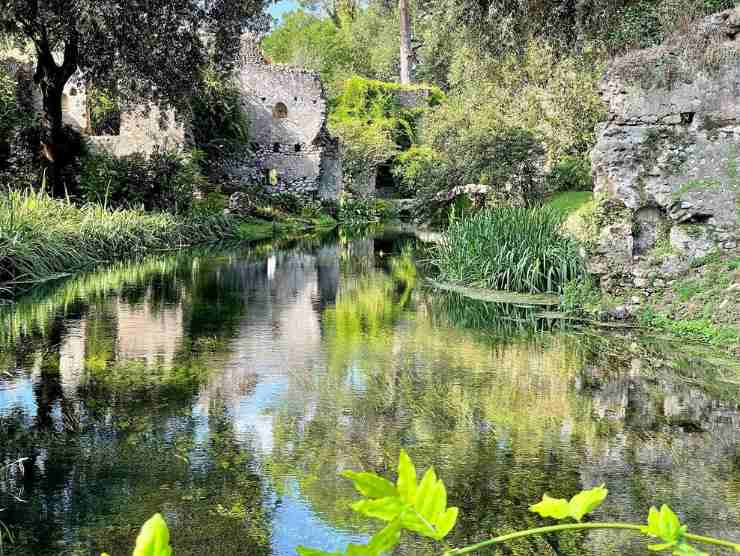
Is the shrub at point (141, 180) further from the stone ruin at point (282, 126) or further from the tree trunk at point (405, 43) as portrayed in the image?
the tree trunk at point (405, 43)

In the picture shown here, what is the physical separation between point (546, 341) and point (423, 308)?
3.16 m

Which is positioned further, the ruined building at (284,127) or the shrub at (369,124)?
the shrub at (369,124)

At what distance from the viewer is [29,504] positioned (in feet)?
17.5

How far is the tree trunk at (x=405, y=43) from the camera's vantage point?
50800mm

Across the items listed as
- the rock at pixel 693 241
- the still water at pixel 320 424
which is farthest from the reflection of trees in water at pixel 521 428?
the rock at pixel 693 241

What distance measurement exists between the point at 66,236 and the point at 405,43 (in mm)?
36489

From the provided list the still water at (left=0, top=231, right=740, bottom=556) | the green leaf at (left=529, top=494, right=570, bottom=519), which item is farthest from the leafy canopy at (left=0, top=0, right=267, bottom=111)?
the green leaf at (left=529, top=494, right=570, bottom=519)

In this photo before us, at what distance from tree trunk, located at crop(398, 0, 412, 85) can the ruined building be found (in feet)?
41.6

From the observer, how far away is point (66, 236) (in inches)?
730

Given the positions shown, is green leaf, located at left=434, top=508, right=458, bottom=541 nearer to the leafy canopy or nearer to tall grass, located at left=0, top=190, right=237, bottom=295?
tall grass, located at left=0, top=190, right=237, bottom=295

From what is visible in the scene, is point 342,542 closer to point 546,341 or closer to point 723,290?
point 546,341

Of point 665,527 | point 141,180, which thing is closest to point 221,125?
point 141,180

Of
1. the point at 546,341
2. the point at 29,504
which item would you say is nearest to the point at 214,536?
the point at 29,504

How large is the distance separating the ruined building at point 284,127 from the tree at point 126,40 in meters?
15.6
